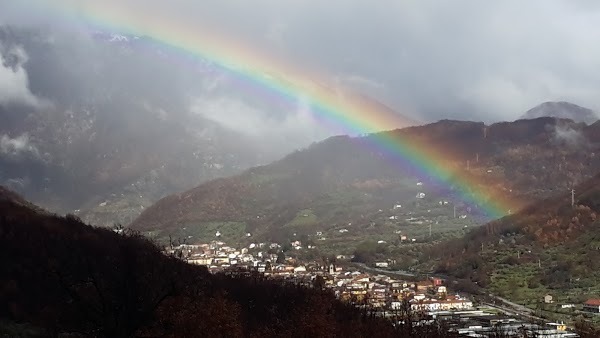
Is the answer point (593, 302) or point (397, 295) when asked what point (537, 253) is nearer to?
point (593, 302)

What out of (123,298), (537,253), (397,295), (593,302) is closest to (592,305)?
(593,302)

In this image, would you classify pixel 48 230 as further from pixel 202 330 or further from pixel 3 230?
pixel 202 330

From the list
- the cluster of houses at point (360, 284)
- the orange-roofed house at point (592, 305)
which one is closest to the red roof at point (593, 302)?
the orange-roofed house at point (592, 305)

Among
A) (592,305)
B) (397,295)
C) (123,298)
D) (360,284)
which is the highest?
(360,284)

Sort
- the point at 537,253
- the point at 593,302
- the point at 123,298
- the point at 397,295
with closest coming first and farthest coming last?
the point at 123,298, the point at 593,302, the point at 397,295, the point at 537,253

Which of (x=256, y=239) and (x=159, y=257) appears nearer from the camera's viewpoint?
(x=159, y=257)

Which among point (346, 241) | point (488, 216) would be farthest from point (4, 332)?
point (488, 216)
